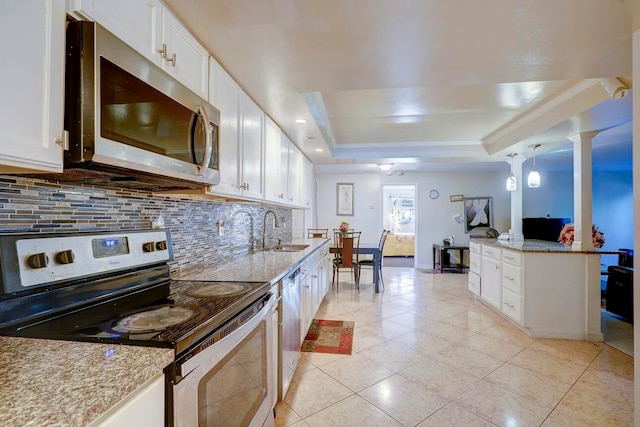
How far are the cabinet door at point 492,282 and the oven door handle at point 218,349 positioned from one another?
318 centimetres

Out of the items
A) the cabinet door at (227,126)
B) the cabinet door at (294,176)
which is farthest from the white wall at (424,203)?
the cabinet door at (227,126)

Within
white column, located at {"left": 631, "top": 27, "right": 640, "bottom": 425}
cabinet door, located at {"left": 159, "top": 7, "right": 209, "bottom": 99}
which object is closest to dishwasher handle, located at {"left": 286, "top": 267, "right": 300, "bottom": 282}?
cabinet door, located at {"left": 159, "top": 7, "right": 209, "bottom": 99}

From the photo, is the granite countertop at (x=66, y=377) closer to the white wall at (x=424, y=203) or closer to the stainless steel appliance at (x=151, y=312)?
the stainless steel appliance at (x=151, y=312)

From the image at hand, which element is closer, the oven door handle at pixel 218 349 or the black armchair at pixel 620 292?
the oven door handle at pixel 218 349

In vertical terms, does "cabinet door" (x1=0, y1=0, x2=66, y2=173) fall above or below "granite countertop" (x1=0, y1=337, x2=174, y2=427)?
above

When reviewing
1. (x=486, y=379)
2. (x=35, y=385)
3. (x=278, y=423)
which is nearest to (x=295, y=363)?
(x=278, y=423)

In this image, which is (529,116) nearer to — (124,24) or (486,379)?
(486,379)

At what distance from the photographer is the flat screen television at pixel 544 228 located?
5727mm

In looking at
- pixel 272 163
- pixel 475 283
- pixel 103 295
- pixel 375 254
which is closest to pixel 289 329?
pixel 103 295

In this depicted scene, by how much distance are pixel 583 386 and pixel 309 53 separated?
2.89 meters

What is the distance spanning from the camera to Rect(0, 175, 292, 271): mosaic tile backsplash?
3.28ft

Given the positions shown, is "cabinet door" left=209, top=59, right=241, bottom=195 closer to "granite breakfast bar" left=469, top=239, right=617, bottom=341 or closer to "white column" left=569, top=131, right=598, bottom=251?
"granite breakfast bar" left=469, top=239, right=617, bottom=341

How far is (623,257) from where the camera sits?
4.20m

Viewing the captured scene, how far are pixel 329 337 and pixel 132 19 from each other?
2.77m
